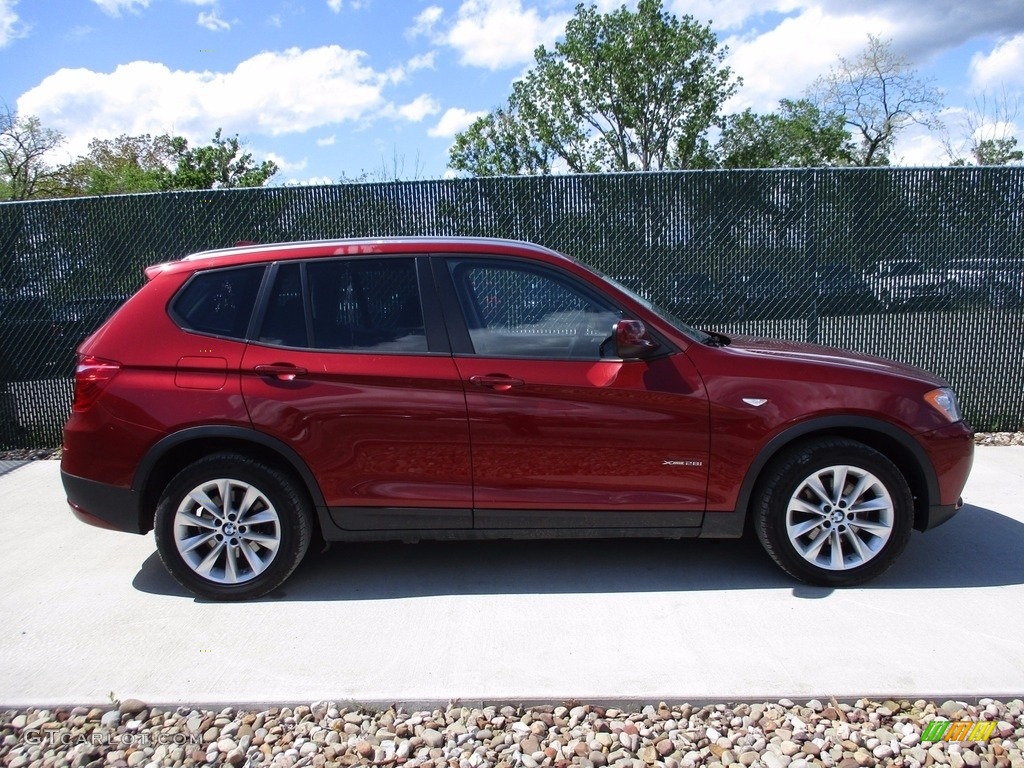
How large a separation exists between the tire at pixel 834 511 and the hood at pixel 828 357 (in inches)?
16.5

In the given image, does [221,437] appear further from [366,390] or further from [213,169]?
[213,169]

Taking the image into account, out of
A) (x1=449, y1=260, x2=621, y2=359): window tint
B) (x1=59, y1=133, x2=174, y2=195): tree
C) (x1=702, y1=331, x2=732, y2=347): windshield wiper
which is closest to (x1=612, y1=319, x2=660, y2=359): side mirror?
(x1=449, y1=260, x2=621, y2=359): window tint

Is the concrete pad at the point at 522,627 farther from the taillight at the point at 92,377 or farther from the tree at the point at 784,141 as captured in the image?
the tree at the point at 784,141

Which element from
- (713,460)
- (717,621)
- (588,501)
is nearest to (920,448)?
(713,460)

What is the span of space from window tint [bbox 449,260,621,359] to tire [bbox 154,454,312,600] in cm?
126

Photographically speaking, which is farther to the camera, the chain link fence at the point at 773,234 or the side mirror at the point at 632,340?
the chain link fence at the point at 773,234

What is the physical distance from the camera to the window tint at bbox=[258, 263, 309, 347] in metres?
3.99

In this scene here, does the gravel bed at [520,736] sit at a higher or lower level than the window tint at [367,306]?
lower

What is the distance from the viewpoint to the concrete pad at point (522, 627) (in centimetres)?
323

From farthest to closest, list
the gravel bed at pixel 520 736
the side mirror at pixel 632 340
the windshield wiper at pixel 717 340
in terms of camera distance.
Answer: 1. the windshield wiper at pixel 717 340
2. the side mirror at pixel 632 340
3. the gravel bed at pixel 520 736

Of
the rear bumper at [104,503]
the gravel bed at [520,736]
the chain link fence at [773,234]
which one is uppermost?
the chain link fence at [773,234]

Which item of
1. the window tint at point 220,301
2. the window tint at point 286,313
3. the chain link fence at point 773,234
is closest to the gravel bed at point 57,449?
the chain link fence at point 773,234

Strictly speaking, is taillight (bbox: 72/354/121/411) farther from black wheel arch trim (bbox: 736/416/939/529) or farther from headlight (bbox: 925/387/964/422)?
headlight (bbox: 925/387/964/422)

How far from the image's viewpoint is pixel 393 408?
3887 millimetres
